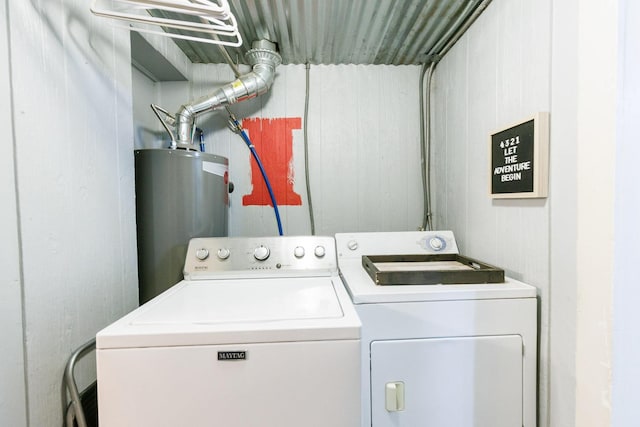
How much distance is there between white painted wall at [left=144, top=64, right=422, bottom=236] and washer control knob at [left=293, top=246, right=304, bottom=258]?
23.8 inches

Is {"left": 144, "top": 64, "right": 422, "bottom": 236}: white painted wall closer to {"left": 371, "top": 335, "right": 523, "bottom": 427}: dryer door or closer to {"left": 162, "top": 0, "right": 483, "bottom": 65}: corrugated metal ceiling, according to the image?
{"left": 162, "top": 0, "right": 483, "bottom": 65}: corrugated metal ceiling

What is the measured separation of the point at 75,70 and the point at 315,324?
3.89ft

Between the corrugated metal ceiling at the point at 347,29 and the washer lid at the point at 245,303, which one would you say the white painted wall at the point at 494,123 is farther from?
the washer lid at the point at 245,303

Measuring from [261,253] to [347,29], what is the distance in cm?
131

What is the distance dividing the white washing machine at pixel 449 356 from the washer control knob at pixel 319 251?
36cm

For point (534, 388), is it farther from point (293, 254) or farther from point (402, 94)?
point (402, 94)

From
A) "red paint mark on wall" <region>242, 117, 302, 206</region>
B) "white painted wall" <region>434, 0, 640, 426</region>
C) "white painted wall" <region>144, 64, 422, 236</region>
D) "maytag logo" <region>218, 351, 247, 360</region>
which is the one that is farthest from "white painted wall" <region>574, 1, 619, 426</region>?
"red paint mark on wall" <region>242, 117, 302, 206</region>

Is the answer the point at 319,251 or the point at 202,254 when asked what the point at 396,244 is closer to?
the point at 319,251

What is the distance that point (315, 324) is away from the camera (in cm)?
74

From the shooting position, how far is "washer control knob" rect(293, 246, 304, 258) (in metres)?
1.36

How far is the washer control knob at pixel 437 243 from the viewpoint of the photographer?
1589 millimetres

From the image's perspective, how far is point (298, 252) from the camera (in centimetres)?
136

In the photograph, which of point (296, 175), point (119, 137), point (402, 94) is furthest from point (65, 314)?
point (402, 94)

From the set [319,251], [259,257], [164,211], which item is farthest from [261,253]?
[164,211]
